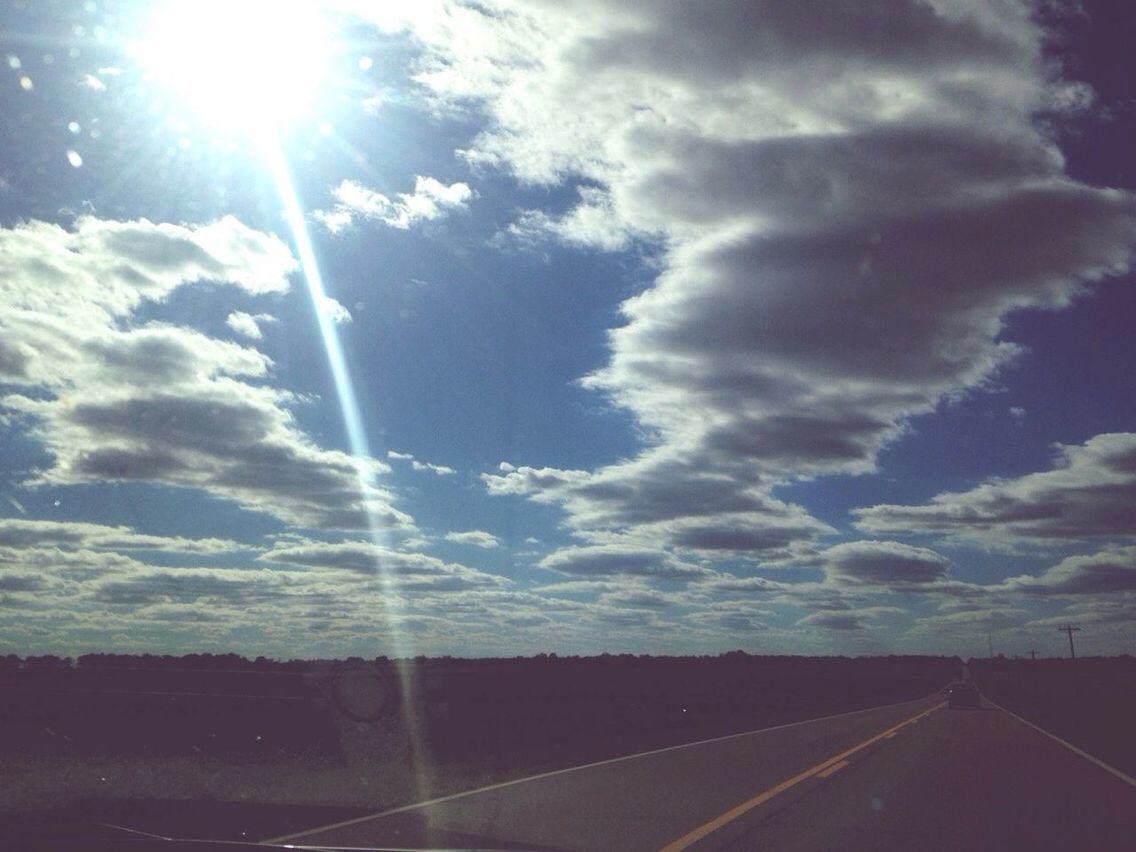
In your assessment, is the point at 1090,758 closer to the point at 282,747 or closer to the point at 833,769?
the point at 833,769

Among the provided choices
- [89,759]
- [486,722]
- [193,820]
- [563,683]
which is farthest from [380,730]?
[563,683]

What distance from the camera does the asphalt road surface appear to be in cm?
1035

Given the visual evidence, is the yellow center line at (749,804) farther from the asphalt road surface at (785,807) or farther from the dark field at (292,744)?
the dark field at (292,744)

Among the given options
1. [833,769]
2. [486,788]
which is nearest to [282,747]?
[486,788]

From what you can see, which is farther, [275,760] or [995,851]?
[275,760]

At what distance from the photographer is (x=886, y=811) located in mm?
12805

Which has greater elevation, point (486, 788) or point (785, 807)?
point (486, 788)

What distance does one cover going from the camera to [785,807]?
42.5 feet

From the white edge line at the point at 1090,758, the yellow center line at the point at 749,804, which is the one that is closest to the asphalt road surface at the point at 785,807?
the yellow center line at the point at 749,804

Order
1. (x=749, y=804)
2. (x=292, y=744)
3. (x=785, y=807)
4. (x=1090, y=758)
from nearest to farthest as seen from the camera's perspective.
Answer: (x=785, y=807) < (x=749, y=804) < (x=1090, y=758) < (x=292, y=744)

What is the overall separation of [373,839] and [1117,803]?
10294 mm

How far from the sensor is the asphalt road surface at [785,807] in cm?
1035

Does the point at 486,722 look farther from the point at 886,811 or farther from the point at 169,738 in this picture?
the point at 886,811

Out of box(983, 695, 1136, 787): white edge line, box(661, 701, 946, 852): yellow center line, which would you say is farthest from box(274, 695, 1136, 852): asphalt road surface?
box(983, 695, 1136, 787): white edge line
